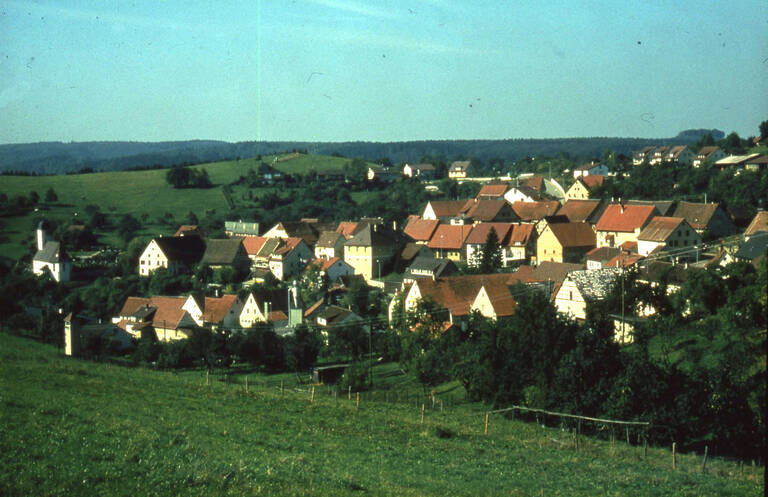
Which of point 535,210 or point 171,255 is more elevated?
point 535,210

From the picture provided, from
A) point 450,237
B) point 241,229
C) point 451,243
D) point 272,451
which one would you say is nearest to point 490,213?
point 450,237

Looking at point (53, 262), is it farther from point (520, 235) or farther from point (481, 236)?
point (520, 235)

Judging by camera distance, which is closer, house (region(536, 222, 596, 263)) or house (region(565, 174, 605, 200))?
house (region(536, 222, 596, 263))

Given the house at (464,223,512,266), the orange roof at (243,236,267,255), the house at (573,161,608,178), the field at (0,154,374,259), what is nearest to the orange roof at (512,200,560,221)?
the house at (464,223,512,266)

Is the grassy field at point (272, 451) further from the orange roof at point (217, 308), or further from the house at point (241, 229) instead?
the house at point (241, 229)

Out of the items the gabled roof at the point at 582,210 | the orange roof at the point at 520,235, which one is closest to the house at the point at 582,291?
the orange roof at the point at 520,235

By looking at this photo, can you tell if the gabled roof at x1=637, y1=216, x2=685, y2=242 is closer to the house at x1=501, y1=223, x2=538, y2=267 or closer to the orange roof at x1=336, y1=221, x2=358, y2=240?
the house at x1=501, y1=223, x2=538, y2=267
